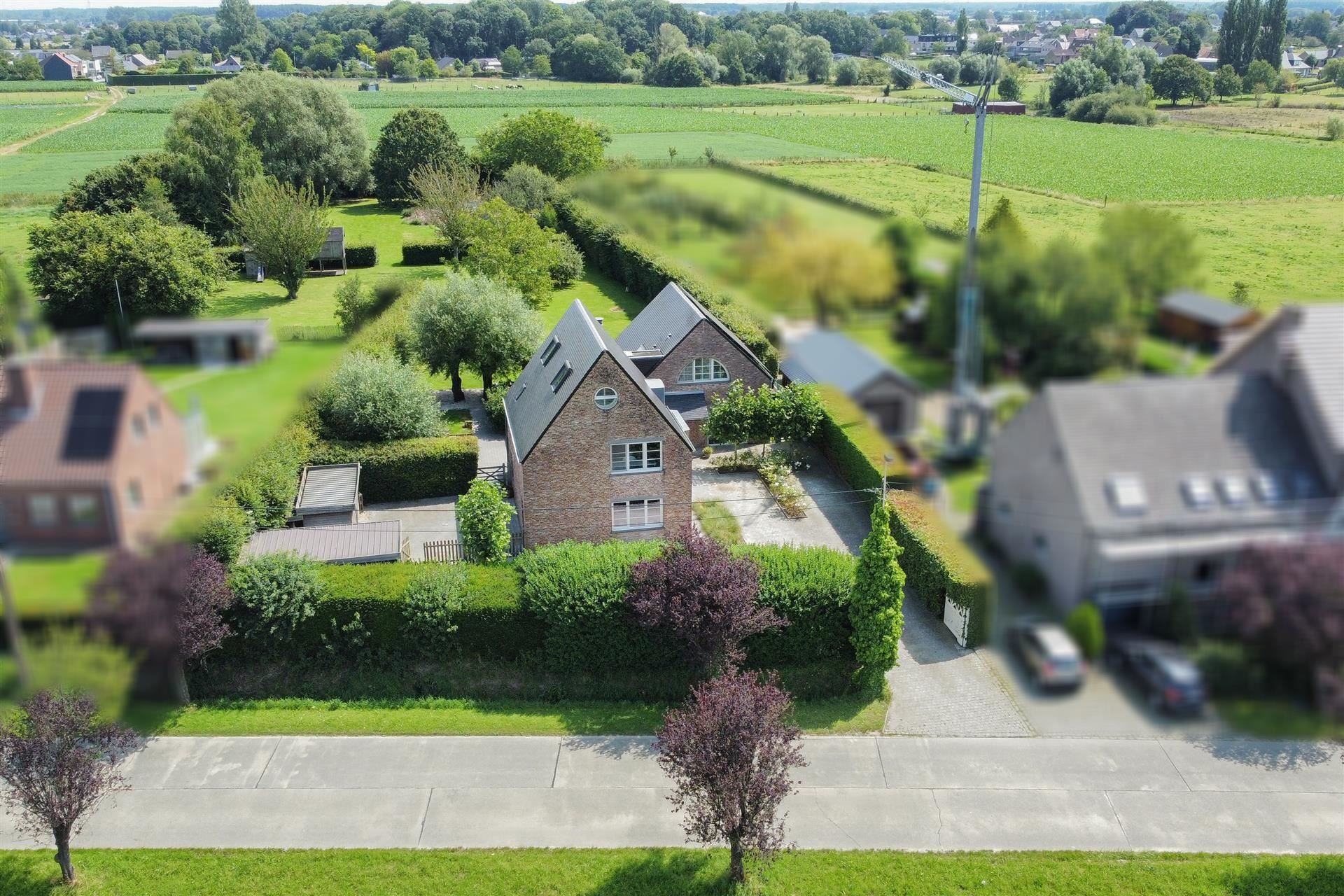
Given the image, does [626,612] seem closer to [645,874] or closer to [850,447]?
[645,874]

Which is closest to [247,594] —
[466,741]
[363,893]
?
[466,741]

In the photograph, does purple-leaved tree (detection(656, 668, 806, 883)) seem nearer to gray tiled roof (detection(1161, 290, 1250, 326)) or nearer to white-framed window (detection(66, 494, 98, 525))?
white-framed window (detection(66, 494, 98, 525))

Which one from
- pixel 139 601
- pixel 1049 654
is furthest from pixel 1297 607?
pixel 139 601

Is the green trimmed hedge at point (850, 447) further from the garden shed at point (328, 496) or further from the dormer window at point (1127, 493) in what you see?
the dormer window at point (1127, 493)

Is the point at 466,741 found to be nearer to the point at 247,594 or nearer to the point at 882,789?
the point at 247,594

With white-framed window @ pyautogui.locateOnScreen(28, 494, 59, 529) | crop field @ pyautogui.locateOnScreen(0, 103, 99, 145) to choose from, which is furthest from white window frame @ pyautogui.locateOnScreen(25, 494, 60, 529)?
crop field @ pyautogui.locateOnScreen(0, 103, 99, 145)

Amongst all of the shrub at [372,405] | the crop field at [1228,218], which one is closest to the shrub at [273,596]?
the shrub at [372,405]
